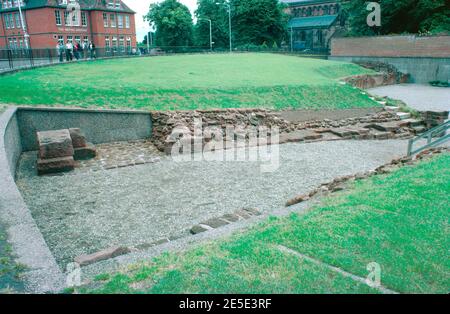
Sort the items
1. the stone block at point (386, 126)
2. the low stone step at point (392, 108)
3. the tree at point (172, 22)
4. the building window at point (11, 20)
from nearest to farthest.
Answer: the stone block at point (386, 126) < the low stone step at point (392, 108) < the building window at point (11, 20) < the tree at point (172, 22)

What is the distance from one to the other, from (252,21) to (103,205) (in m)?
50.9

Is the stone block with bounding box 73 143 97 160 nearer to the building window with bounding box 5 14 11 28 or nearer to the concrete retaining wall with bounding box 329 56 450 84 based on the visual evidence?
the concrete retaining wall with bounding box 329 56 450 84

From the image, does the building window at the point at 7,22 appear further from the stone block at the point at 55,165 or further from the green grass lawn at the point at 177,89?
the stone block at the point at 55,165

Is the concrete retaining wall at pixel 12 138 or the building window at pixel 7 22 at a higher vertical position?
the building window at pixel 7 22

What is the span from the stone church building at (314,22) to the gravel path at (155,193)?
53007mm

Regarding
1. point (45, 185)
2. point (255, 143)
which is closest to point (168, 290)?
point (45, 185)

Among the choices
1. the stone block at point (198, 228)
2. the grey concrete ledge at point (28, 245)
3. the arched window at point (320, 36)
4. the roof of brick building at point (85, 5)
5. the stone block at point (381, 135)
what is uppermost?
the roof of brick building at point (85, 5)

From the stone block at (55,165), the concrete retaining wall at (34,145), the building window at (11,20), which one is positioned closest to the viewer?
the concrete retaining wall at (34,145)

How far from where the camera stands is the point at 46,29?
48.0m

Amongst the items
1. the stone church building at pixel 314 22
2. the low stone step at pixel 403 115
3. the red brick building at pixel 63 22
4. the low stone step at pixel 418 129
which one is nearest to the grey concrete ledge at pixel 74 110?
the low stone step at pixel 418 129

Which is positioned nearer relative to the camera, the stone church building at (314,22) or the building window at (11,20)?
the building window at (11,20)

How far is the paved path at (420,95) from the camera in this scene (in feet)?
70.0

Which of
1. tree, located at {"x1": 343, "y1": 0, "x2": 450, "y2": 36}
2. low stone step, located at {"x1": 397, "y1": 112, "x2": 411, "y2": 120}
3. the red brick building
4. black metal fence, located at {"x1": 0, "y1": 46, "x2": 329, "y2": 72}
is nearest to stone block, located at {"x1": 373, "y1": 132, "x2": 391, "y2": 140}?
low stone step, located at {"x1": 397, "y1": 112, "x2": 411, "y2": 120}

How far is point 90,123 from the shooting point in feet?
46.3
